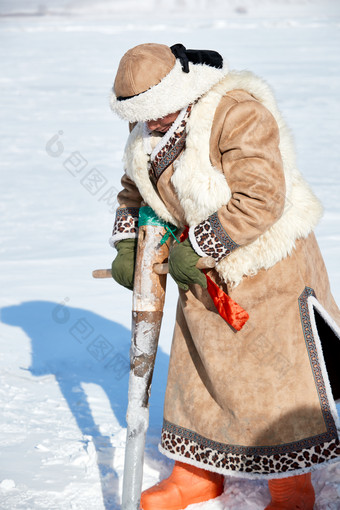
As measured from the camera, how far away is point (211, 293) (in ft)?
6.43

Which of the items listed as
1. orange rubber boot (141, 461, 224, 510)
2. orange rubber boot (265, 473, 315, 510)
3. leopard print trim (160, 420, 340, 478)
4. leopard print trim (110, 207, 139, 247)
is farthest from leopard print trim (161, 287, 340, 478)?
leopard print trim (110, 207, 139, 247)

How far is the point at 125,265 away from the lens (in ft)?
7.09

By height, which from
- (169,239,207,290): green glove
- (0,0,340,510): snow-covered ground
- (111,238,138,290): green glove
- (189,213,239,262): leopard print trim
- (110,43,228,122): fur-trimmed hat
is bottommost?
(0,0,340,510): snow-covered ground

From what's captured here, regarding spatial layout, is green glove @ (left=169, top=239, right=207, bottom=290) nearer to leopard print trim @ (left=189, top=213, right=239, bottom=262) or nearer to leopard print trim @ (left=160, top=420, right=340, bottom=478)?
leopard print trim @ (left=189, top=213, right=239, bottom=262)

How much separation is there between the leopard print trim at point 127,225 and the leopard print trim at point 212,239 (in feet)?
1.37

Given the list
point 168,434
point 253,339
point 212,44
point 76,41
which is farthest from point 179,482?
point 76,41

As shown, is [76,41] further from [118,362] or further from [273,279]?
[273,279]

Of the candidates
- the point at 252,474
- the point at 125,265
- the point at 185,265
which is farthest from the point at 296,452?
the point at 125,265

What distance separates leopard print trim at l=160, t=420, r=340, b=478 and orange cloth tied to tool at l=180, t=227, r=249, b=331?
38cm

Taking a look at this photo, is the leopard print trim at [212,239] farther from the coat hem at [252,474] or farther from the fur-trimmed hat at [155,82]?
the coat hem at [252,474]

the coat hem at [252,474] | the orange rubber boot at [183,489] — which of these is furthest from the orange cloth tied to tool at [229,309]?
the orange rubber boot at [183,489]

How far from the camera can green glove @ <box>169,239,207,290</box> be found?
1.85 m

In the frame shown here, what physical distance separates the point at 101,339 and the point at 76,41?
15159 mm

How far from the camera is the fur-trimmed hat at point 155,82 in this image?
5.81 feet
